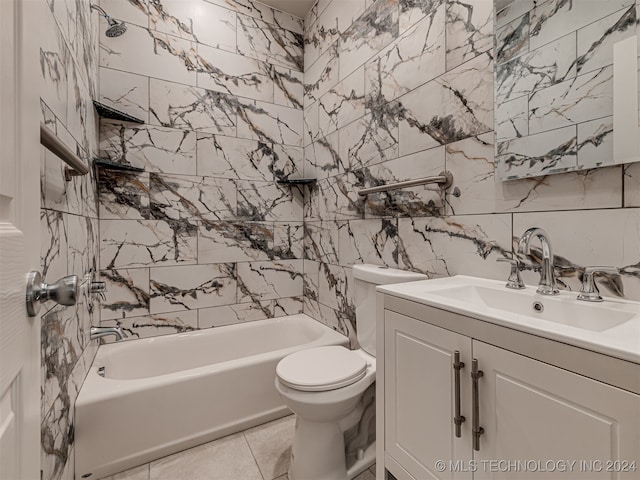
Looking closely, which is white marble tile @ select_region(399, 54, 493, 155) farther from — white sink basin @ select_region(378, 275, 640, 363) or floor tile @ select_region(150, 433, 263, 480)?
floor tile @ select_region(150, 433, 263, 480)

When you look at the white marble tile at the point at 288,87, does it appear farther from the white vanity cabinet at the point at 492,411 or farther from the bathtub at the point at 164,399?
the white vanity cabinet at the point at 492,411

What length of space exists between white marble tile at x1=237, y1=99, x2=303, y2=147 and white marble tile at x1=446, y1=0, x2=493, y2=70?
147 centimetres

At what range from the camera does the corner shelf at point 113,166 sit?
181cm

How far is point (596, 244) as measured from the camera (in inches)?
37.6

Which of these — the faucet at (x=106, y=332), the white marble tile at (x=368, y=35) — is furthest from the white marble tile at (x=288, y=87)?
the faucet at (x=106, y=332)

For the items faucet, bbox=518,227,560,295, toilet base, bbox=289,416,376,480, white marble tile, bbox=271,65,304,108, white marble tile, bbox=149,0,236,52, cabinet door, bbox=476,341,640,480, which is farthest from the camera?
white marble tile, bbox=271,65,304,108

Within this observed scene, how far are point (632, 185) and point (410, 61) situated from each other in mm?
1161

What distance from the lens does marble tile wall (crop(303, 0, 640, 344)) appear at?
964 millimetres

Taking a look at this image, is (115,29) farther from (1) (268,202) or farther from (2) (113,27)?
(1) (268,202)

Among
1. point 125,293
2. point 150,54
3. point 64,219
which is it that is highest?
point 150,54

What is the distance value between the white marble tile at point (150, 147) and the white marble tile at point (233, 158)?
0.25 feet

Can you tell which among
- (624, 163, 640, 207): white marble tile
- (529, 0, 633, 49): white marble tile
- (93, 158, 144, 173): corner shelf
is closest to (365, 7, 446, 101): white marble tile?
(529, 0, 633, 49): white marble tile

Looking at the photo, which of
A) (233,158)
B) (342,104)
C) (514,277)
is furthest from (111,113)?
(514,277)

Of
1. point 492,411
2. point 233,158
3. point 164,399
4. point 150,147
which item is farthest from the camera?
point 233,158
